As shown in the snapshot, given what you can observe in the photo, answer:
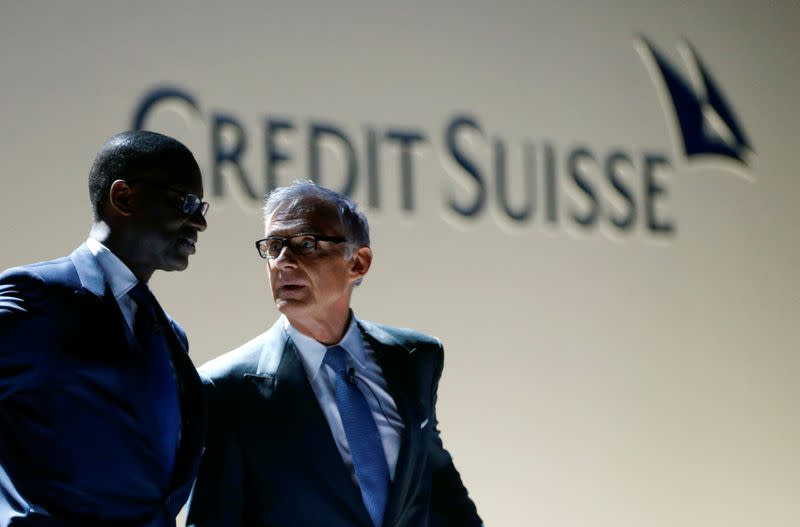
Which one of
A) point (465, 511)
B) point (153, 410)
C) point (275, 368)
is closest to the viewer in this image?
point (153, 410)

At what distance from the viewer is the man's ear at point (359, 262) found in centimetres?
260

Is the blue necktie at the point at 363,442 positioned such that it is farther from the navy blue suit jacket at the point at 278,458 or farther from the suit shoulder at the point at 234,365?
the suit shoulder at the point at 234,365

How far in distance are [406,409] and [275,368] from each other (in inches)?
11.0

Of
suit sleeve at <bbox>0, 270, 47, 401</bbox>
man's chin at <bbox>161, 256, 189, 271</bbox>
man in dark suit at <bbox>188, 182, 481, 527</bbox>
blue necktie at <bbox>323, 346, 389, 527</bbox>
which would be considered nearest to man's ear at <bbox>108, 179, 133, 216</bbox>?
man's chin at <bbox>161, 256, 189, 271</bbox>

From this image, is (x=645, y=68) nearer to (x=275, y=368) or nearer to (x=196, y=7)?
(x=196, y=7)

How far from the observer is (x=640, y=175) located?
4.99 metres

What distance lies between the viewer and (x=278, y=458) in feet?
7.63

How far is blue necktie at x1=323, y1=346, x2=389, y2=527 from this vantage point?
238 centimetres

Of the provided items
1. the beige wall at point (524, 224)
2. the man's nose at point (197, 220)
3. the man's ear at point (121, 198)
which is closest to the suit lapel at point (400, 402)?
the man's nose at point (197, 220)

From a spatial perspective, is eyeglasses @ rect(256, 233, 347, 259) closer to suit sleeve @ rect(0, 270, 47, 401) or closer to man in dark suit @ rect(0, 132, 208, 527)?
man in dark suit @ rect(0, 132, 208, 527)

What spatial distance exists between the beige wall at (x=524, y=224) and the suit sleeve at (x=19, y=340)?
6.34 ft

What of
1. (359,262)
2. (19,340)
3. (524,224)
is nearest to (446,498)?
(359,262)

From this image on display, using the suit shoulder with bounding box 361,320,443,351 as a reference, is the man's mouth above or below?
above

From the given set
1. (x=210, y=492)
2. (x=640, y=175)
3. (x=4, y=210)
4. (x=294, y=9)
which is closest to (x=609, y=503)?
(x=640, y=175)
